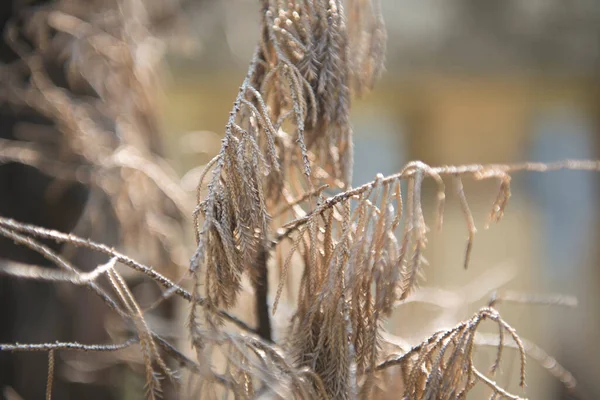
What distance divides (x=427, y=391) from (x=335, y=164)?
29 cm

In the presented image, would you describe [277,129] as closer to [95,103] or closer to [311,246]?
[311,246]

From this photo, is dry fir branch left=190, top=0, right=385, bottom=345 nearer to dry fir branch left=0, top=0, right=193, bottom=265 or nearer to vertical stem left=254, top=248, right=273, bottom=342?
vertical stem left=254, top=248, right=273, bottom=342

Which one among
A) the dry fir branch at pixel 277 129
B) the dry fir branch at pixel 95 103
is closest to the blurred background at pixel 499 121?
the dry fir branch at pixel 95 103

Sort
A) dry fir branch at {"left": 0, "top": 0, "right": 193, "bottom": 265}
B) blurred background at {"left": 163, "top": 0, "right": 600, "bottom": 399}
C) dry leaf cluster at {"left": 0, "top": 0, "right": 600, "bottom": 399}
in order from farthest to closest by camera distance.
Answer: blurred background at {"left": 163, "top": 0, "right": 600, "bottom": 399}
dry fir branch at {"left": 0, "top": 0, "right": 193, "bottom": 265}
dry leaf cluster at {"left": 0, "top": 0, "right": 600, "bottom": 399}

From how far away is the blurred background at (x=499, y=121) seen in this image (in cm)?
236

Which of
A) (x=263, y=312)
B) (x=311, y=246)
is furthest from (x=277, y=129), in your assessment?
(x=263, y=312)

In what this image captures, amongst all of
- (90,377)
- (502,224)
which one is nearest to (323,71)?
(90,377)

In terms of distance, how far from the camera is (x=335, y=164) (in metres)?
0.76

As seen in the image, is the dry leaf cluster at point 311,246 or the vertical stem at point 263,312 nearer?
the dry leaf cluster at point 311,246

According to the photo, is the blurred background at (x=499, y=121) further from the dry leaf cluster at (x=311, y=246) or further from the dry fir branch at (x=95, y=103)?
the dry leaf cluster at (x=311, y=246)

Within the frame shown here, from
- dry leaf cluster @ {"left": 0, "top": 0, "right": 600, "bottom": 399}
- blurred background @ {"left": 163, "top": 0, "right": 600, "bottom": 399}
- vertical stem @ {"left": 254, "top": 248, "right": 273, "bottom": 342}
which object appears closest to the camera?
dry leaf cluster @ {"left": 0, "top": 0, "right": 600, "bottom": 399}

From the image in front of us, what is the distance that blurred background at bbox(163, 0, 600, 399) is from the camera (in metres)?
2.36

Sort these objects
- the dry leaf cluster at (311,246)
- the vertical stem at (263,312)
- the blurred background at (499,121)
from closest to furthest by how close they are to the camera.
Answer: the dry leaf cluster at (311,246) → the vertical stem at (263,312) → the blurred background at (499,121)

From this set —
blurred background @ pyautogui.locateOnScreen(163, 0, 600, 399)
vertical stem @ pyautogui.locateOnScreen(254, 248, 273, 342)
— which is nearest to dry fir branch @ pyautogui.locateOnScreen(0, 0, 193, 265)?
vertical stem @ pyautogui.locateOnScreen(254, 248, 273, 342)
